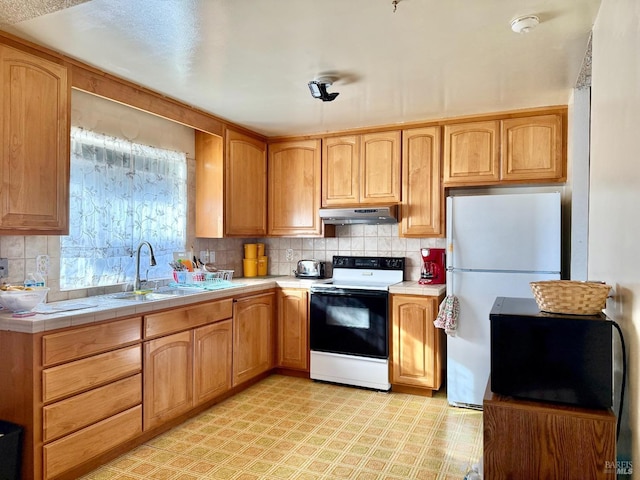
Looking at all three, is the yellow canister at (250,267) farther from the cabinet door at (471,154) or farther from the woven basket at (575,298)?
the woven basket at (575,298)

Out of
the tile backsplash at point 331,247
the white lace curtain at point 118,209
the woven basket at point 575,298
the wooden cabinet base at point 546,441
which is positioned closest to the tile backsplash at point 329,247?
the tile backsplash at point 331,247

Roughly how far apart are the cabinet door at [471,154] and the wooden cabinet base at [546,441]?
2.44 meters

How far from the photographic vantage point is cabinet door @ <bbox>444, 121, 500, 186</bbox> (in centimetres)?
347

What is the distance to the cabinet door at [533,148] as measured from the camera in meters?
3.28

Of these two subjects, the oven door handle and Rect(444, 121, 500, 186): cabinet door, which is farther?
the oven door handle

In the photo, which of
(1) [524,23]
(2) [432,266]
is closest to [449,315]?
(2) [432,266]

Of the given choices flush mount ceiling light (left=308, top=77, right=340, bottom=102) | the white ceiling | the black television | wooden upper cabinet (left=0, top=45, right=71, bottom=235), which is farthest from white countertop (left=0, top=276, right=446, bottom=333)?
the black television

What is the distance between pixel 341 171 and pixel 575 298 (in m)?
2.83

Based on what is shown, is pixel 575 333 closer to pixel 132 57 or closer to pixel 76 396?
pixel 76 396

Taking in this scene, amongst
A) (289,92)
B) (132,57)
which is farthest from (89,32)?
(289,92)

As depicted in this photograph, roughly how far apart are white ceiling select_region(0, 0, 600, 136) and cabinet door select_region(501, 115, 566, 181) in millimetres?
162

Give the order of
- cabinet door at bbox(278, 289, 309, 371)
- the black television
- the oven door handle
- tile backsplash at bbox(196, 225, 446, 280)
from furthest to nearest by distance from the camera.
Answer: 1. tile backsplash at bbox(196, 225, 446, 280)
2. cabinet door at bbox(278, 289, 309, 371)
3. the oven door handle
4. the black television

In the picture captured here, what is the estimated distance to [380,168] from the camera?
3.89 metres

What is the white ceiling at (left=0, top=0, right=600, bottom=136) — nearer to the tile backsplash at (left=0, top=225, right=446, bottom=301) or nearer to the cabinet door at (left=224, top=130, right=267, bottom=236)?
the cabinet door at (left=224, top=130, right=267, bottom=236)
